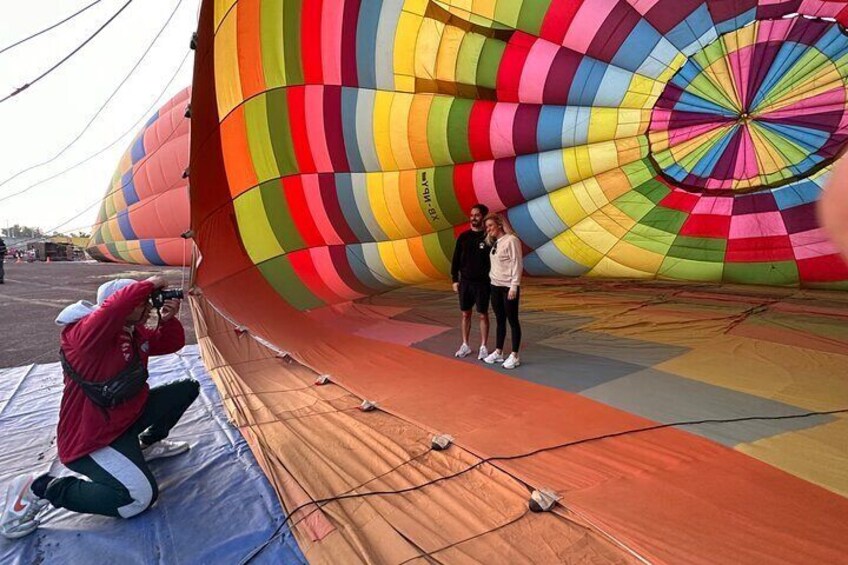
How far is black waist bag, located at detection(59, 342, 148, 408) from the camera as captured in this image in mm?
1797

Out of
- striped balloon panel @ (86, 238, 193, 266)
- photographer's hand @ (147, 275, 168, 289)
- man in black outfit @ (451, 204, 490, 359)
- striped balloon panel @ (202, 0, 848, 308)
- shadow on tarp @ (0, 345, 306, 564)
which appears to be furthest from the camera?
striped balloon panel @ (86, 238, 193, 266)

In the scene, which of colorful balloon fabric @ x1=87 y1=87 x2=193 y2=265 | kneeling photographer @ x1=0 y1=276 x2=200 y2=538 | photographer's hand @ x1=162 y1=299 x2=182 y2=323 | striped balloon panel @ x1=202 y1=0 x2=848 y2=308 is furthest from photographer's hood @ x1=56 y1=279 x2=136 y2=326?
colorful balloon fabric @ x1=87 y1=87 x2=193 y2=265

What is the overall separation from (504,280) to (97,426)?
2313mm

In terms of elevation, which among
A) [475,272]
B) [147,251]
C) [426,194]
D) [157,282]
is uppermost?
[426,194]

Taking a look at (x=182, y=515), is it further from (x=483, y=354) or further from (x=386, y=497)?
(x=483, y=354)

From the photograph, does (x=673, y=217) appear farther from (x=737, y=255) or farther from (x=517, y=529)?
(x=517, y=529)

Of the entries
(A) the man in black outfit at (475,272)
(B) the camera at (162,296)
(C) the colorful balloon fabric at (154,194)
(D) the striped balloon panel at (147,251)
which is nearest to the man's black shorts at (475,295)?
(A) the man in black outfit at (475,272)

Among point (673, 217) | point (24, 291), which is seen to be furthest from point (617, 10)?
point (24, 291)

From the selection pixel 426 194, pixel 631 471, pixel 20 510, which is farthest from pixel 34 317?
pixel 631 471

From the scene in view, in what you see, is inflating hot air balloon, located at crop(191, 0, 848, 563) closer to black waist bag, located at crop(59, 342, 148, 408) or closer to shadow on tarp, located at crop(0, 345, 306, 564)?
shadow on tarp, located at crop(0, 345, 306, 564)

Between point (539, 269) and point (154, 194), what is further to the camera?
point (154, 194)

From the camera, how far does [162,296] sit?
2.20 metres

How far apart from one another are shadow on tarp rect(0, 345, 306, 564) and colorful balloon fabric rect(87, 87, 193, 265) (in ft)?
23.6

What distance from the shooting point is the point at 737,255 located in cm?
493
